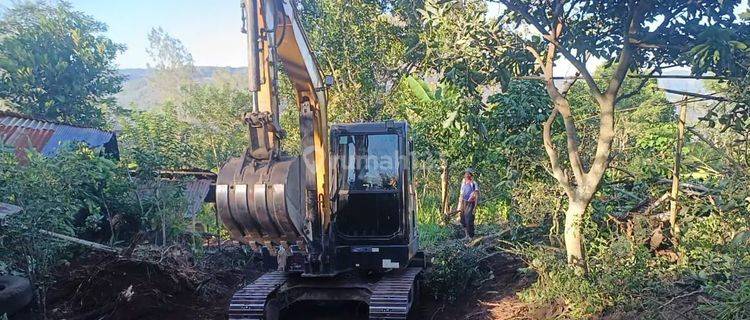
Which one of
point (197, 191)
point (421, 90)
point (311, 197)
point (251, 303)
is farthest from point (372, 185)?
point (421, 90)

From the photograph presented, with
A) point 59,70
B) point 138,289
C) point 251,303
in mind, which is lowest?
point 138,289

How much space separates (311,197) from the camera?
254 inches

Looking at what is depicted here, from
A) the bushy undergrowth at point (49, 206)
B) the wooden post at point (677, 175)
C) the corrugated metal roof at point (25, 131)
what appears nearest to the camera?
the wooden post at point (677, 175)

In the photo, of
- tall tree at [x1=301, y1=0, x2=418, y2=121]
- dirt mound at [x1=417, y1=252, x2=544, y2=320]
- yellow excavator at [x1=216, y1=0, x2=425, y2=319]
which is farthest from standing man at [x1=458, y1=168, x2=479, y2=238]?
tall tree at [x1=301, y1=0, x2=418, y2=121]

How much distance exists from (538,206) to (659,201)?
1.45 metres

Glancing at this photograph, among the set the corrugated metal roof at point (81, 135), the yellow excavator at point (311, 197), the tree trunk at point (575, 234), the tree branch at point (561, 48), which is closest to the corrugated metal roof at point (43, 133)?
the corrugated metal roof at point (81, 135)

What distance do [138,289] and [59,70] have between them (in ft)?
41.0

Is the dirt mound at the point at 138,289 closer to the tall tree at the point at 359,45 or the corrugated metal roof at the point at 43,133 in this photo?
Answer: the corrugated metal roof at the point at 43,133

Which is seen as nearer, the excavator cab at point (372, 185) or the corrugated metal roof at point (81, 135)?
the excavator cab at point (372, 185)

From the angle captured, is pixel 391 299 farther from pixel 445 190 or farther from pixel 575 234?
pixel 445 190

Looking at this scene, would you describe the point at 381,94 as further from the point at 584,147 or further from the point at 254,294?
the point at 254,294

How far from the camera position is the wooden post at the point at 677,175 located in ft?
20.3

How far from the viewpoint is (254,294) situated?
6.48m

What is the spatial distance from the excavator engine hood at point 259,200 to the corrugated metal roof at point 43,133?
9251mm
